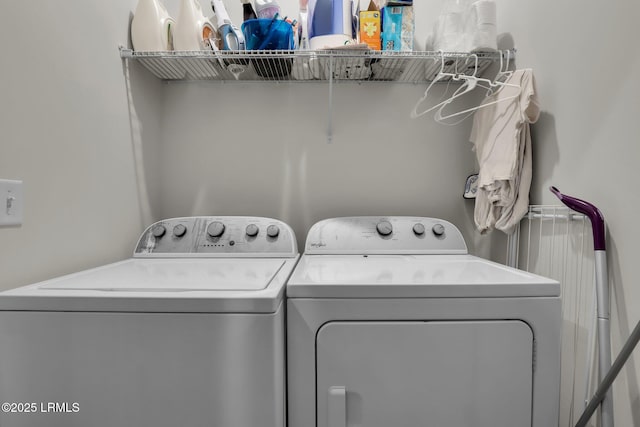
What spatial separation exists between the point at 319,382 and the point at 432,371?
28cm

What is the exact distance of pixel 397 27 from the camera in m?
1.45

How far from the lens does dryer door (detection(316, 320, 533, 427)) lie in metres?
0.86

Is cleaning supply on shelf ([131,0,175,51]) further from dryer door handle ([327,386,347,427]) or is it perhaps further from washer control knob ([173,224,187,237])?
dryer door handle ([327,386,347,427])

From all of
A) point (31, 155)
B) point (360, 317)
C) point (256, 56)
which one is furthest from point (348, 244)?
point (31, 155)

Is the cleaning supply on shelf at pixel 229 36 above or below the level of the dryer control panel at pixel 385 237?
above

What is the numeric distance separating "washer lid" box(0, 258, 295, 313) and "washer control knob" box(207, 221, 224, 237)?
45 centimetres

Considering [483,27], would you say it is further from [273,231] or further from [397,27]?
[273,231]

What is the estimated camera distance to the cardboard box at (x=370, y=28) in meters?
1.45

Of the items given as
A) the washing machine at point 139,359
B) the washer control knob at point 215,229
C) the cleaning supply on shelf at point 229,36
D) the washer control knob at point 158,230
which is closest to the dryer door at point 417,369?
the washing machine at point 139,359

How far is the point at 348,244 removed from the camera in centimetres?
147

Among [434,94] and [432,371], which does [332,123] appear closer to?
[434,94]

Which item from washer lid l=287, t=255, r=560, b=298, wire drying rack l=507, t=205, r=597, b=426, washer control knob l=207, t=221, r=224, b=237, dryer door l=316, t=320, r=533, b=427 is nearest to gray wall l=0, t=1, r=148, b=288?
washer control knob l=207, t=221, r=224, b=237

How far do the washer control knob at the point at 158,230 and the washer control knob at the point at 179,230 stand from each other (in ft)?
0.15

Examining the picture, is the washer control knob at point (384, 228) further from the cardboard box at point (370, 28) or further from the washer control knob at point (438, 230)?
the cardboard box at point (370, 28)
